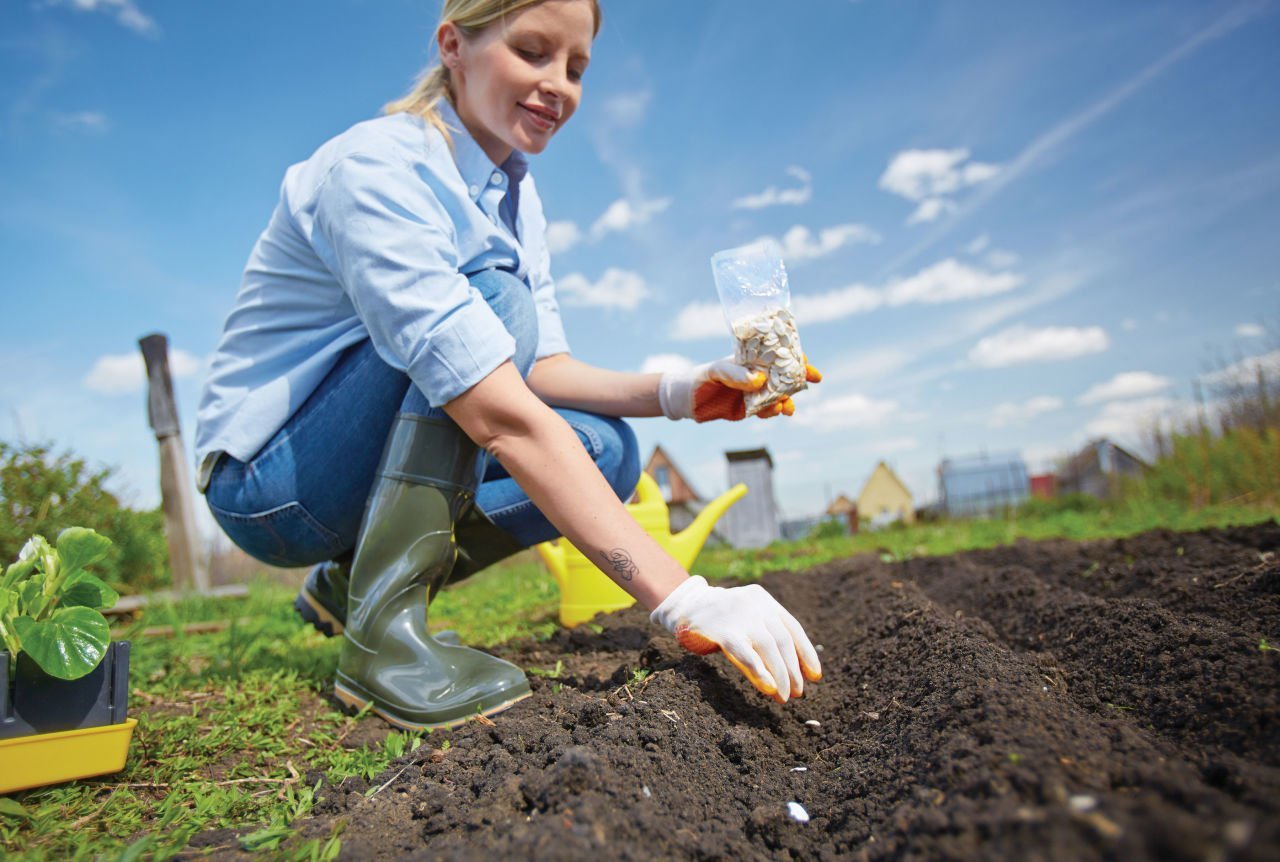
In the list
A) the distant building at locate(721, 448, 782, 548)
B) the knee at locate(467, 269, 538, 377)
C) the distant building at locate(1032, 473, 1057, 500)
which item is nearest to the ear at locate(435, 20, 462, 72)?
the knee at locate(467, 269, 538, 377)

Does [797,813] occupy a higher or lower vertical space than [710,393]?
lower

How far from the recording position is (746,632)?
1.42 metres

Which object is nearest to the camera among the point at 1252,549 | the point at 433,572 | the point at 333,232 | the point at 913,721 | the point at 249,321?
the point at 913,721

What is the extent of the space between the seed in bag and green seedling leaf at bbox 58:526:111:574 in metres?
1.37

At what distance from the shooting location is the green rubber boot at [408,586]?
1739 millimetres

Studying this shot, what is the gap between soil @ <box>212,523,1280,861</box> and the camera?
2.81 ft

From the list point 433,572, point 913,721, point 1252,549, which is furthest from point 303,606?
point 1252,549

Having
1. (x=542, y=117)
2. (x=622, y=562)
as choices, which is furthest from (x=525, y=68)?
(x=622, y=562)

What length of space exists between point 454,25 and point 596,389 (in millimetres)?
960

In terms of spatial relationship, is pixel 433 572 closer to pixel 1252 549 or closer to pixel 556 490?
pixel 556 490

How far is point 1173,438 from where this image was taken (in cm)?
788

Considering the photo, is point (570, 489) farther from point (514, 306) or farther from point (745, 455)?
point (745, 455)

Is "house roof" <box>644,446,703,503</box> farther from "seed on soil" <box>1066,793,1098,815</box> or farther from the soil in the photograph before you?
"seed on soil" <box>1066,793,1098,815</box>

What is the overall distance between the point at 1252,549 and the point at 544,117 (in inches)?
118
